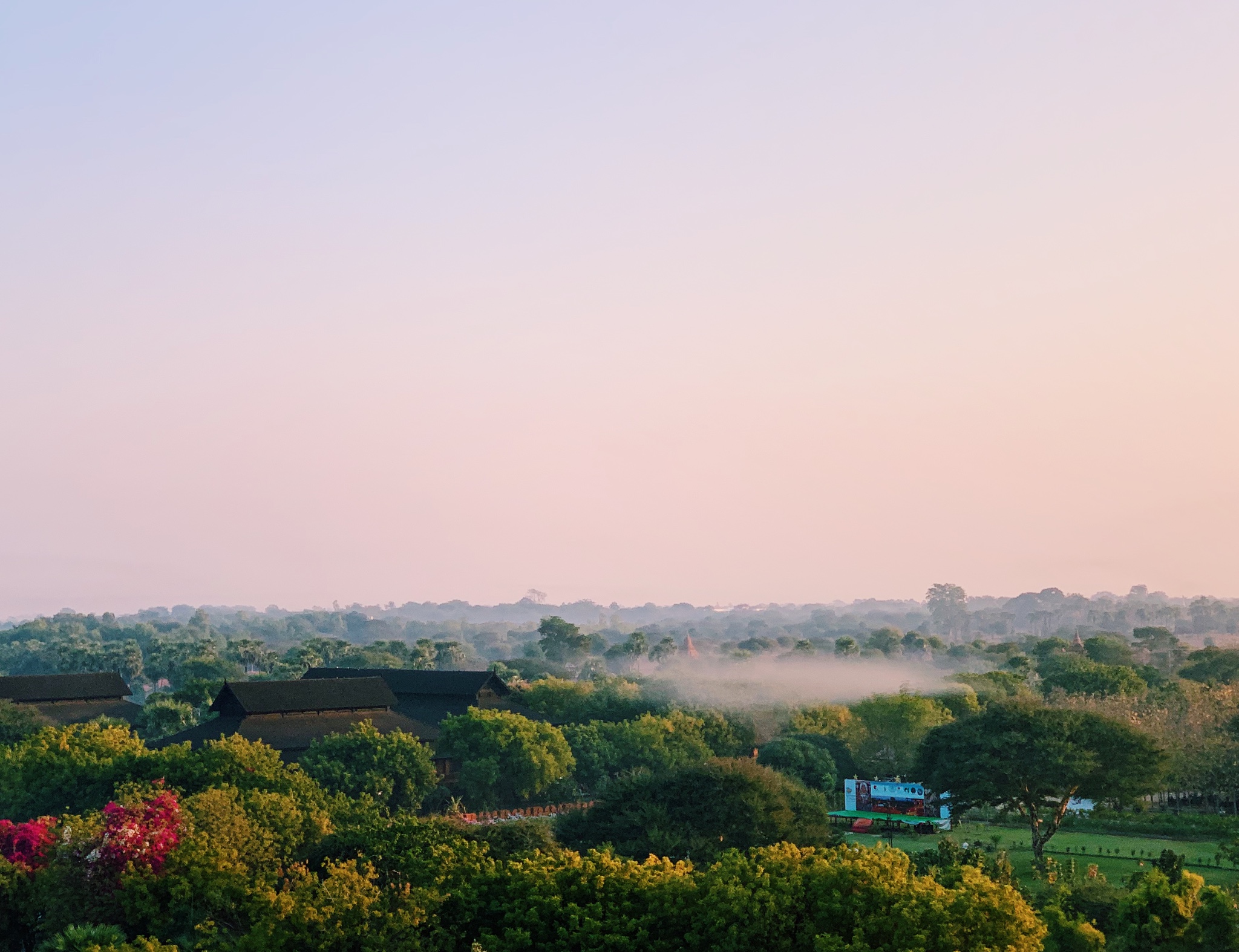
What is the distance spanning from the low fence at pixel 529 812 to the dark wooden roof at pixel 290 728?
9.65 meters

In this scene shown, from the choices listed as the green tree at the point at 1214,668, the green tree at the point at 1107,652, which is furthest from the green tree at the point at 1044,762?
the green tree at the point at 1107,652

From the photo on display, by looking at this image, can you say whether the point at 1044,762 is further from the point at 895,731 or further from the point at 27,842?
the point at 27,842

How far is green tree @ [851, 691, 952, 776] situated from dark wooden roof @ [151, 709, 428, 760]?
35.6 metres

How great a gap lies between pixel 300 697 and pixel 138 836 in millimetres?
40297

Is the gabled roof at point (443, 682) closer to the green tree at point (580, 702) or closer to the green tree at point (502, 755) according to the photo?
the green tree at point (580, 702)

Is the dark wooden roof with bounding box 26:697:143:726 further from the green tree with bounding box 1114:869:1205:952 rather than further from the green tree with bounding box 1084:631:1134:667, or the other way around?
the green tree with bounding box 1084:631:1134:667

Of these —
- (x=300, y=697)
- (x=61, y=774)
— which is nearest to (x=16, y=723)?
(x=300, y=697)

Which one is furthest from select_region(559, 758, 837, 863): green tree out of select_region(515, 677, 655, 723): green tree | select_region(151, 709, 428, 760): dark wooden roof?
select_region(515, 677, 655, 723): green tree

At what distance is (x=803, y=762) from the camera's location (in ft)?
277

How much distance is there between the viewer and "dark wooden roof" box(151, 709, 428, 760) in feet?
263

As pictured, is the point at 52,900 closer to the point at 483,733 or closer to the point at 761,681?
the point at 483,733

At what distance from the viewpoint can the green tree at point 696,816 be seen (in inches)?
2135

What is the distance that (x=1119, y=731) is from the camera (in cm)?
6644

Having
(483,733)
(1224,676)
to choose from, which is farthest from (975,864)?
(1224,676)
